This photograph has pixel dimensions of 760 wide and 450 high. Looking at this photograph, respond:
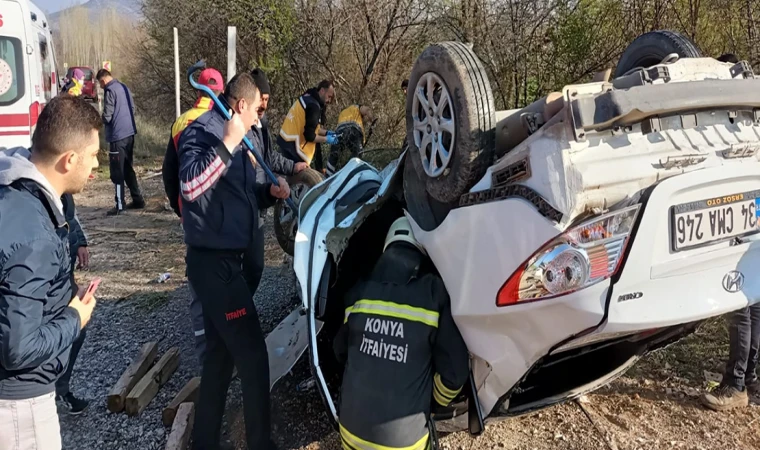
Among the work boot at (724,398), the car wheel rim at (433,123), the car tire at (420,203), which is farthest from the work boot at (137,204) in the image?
the work boot at (724,398)

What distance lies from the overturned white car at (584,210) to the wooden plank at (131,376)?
167 centimetres

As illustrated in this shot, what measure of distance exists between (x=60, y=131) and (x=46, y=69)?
26.2ft

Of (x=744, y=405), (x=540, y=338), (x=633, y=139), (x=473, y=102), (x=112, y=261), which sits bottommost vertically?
(x=744, y=405)

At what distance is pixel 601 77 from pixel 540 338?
49.4 inches

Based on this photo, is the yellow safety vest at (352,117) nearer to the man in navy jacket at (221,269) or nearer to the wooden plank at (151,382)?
the wooden plank at (151,382)

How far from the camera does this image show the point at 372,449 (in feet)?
7.25

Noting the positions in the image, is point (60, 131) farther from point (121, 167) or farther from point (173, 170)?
point (121, 167)

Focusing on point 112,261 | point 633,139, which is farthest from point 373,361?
point 112,261

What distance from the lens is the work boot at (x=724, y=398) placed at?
3.36 meters

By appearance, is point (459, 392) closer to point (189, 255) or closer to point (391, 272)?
point (391, 272)

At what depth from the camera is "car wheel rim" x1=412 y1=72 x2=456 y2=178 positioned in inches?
90.5

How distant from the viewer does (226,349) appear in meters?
3.01

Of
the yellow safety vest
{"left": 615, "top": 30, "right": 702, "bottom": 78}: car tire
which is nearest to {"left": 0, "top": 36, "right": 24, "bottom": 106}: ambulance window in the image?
the yellow safety vest

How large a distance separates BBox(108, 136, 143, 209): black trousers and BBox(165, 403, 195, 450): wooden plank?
6524 millimetres
